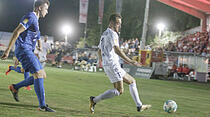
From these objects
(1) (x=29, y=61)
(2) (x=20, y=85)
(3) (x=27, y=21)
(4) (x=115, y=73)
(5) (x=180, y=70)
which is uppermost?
(3) (x=27, y=21)

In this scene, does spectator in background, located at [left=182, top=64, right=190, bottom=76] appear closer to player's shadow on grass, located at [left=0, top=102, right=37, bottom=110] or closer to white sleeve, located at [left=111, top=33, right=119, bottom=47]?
white sleeve, located at [left=111, top=33, right=119, bottom=47]

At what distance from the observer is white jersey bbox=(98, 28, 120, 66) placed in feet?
23.0

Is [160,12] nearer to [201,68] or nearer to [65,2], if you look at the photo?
[65,2]

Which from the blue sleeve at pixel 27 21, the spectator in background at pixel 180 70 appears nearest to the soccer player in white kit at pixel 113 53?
the blue sleeve at pixel 27 21

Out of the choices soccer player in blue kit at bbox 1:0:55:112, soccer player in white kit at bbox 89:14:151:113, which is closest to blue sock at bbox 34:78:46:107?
soccer player in blue kit at bbox 1:0:55:112

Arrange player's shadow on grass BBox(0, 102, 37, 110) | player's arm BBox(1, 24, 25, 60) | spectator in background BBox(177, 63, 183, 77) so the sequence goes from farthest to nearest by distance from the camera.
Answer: spectator in background BBox(177, 63, 183, 77), player's shadow on grass BBox(0, 102, 37, 110), player's arm BBox(1, 24, 25, 60)

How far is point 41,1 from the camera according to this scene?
6.87 meters

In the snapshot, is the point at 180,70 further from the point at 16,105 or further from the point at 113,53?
the point at 16,105

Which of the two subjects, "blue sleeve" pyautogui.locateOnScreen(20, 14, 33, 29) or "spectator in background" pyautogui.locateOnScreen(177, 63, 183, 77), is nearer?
"blue sleeve" pyautogui.locateOnScreen(20, 14, 33, 29)

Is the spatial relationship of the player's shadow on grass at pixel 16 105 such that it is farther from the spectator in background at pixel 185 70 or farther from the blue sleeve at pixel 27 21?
the spectator in background at pixel 185 70

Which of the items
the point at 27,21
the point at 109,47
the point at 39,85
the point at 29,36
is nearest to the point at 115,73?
the point at 109,47

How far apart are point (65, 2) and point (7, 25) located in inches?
470

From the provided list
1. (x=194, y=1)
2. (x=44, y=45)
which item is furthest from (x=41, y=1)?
(x=194, y=1)

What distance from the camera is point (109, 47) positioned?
7.10 m
